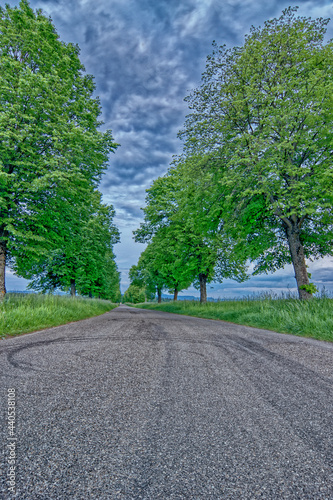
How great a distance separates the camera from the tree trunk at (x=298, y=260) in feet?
33.3

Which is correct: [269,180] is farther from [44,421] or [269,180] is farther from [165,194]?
[165,194]

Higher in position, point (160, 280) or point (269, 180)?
point (269, 180)

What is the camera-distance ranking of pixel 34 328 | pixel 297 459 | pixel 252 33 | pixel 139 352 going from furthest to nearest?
pixel 252 33 → pixel 34 328 → pixel 139 352 → pixel 297 459

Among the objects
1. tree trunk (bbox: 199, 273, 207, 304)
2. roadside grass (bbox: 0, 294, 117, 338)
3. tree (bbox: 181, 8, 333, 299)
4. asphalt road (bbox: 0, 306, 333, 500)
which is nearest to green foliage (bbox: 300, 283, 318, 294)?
tree (bbox: 181, 8, 333, 299)

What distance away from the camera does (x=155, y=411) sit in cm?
191

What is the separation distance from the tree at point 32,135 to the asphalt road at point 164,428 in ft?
21.0

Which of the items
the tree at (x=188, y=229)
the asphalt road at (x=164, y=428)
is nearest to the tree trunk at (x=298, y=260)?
the tree at (x=188, y=229)

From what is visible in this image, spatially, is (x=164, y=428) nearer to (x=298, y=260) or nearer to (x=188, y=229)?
(x=298, y=260)

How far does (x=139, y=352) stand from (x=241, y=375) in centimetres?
158

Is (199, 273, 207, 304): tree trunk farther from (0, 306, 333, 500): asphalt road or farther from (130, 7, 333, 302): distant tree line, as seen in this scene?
(0, 306, 333, 500): asphalt road

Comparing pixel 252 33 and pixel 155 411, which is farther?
pixel 252 33

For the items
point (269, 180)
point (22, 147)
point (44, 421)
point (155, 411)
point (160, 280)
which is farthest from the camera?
point (160, 280)

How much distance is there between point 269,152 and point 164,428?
10100 mm

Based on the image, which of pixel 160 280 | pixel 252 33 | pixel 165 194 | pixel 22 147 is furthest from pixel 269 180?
pixel 160 280
